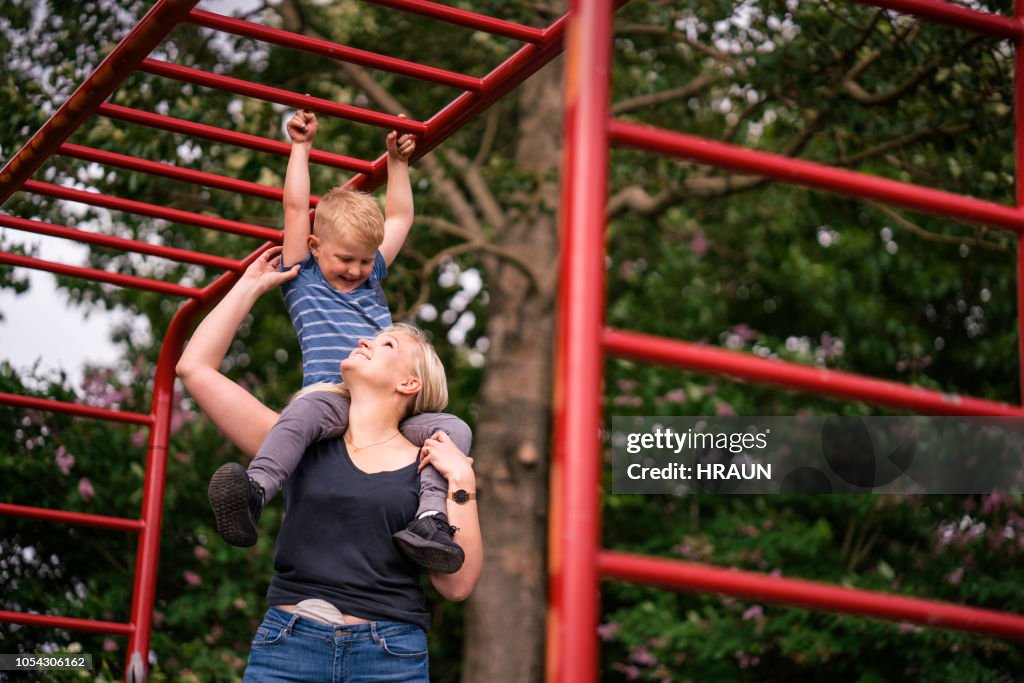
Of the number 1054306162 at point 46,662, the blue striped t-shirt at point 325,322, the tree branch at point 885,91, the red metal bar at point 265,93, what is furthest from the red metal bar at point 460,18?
the tree branch at point 885,91

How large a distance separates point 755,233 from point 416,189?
3.01 m

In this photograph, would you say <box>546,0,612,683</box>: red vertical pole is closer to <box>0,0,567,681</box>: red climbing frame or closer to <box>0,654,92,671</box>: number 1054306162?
<box>0,0,567,681</box>: red climbing frame

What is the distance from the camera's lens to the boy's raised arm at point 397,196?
2.66 m

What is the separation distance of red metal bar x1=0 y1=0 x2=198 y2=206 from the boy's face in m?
0.50

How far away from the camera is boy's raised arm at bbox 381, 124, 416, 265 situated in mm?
2658

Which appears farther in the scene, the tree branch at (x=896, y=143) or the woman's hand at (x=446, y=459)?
the tree branch at (x=896, y=143)

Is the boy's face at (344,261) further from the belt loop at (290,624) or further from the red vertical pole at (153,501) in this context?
the red vertical pole at (153,501)

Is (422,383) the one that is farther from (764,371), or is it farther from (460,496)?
(764,371)

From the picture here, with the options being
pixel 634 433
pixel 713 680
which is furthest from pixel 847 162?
pixel 713 680

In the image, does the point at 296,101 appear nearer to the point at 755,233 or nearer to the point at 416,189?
the point at 416,189

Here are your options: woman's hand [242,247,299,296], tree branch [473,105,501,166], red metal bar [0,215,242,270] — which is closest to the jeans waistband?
woman's hand [242,247,299,296]

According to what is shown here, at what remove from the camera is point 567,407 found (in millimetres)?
1368

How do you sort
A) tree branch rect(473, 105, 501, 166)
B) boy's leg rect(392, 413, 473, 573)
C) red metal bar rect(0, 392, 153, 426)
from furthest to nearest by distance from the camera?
tree branch rect(473, 105, 501, 166) < red metal bar rect(0, 392, 153, 426) < boy's leg rect(392, 413, 473, 573)

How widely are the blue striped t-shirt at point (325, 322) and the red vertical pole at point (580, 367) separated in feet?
3.49
